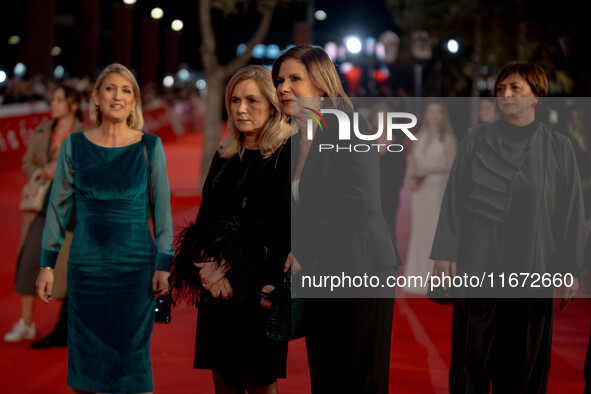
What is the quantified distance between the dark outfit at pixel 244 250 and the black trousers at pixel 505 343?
3.20ft

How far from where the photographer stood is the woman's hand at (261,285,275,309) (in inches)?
150

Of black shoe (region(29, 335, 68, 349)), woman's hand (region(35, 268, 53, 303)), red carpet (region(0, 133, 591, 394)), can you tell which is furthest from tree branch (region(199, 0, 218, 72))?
woman's hand (region(35, 268, 53, 303))

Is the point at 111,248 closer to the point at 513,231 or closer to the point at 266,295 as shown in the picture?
the point at 266,295

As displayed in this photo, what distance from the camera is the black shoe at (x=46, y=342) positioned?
6.56m

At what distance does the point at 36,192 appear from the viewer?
6789 millimetres

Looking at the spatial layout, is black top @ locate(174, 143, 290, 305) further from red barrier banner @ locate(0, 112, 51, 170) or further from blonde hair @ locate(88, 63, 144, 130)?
red barrier banner @ locate(0, 112, 51, 170)

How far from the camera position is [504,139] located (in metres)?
4.33

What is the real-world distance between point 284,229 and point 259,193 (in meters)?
0.20

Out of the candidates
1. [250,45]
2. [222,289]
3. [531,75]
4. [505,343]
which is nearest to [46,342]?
[222,289]

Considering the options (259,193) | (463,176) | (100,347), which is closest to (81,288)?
(100,347)

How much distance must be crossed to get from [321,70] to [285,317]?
102 centimetres

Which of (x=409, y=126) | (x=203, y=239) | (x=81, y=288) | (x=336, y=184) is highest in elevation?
(x=409, y=126)

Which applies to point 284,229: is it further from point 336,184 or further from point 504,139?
point 504,139

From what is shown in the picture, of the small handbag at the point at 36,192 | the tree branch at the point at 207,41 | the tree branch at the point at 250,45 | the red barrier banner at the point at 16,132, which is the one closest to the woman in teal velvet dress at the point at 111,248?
the small handbag at the point at 36,192
